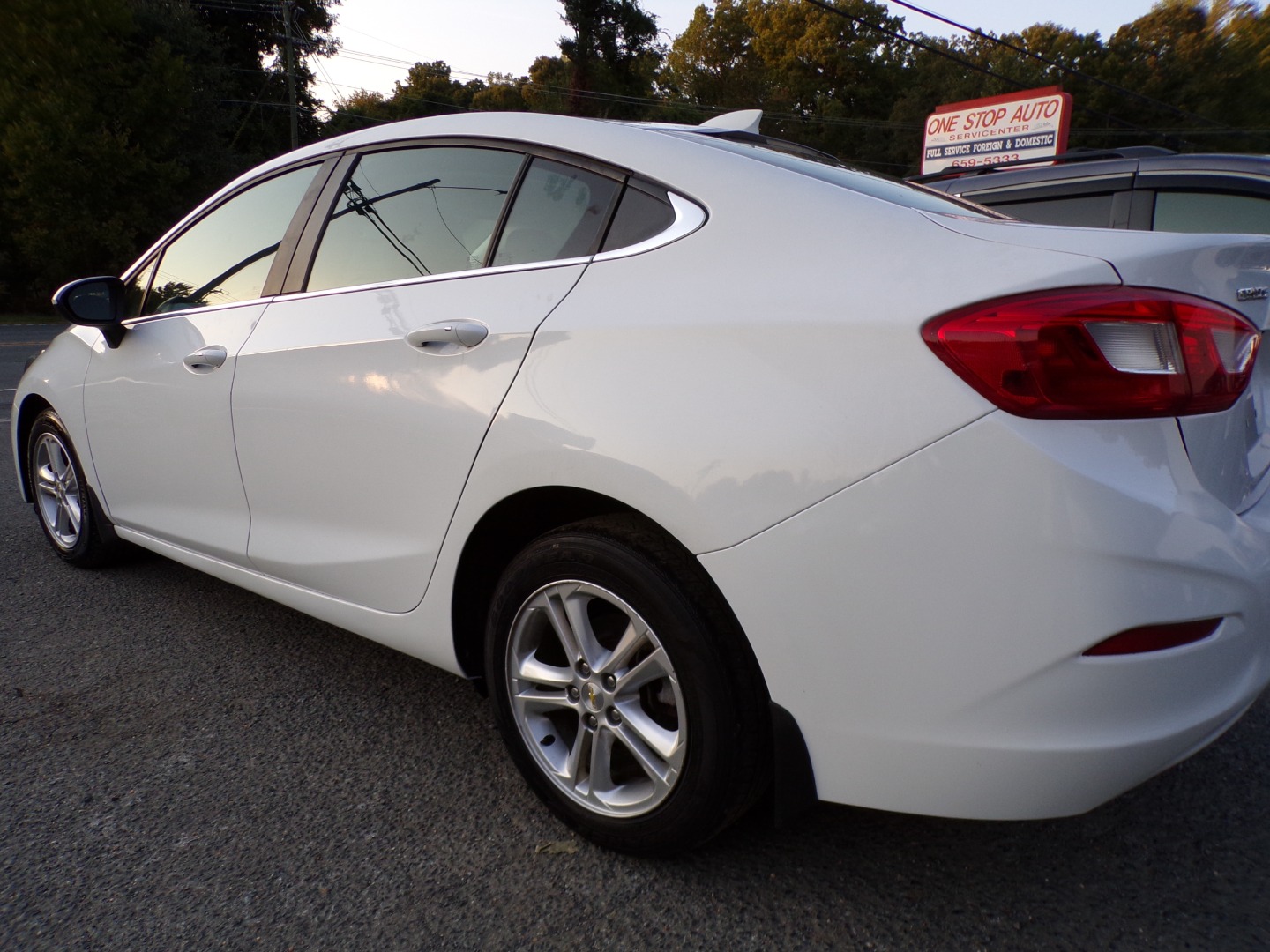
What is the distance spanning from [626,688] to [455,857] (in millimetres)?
541

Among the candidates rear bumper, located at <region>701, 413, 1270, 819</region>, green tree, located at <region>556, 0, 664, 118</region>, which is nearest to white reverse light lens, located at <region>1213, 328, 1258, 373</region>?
rear bumper, located at <region>701, 413, 1270, 819</region>

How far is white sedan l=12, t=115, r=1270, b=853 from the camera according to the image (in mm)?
1418

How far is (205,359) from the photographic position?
280 cm

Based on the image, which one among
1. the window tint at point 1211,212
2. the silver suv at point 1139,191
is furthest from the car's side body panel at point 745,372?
the window tint at point 1211,212

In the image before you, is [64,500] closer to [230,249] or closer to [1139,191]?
[230,249]

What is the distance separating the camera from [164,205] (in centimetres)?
2623

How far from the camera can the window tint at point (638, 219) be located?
6.24 ft

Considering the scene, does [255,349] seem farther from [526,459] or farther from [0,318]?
[0,318]

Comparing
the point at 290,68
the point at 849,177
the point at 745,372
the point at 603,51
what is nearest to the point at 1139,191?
the point at 849,177

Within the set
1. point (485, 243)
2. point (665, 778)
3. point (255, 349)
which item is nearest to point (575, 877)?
point (665, 778)

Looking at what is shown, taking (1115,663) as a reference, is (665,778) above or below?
below

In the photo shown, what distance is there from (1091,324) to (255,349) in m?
2.10

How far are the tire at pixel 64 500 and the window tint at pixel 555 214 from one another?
2.40m

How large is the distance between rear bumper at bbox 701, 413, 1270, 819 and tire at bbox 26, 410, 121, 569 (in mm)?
3092
